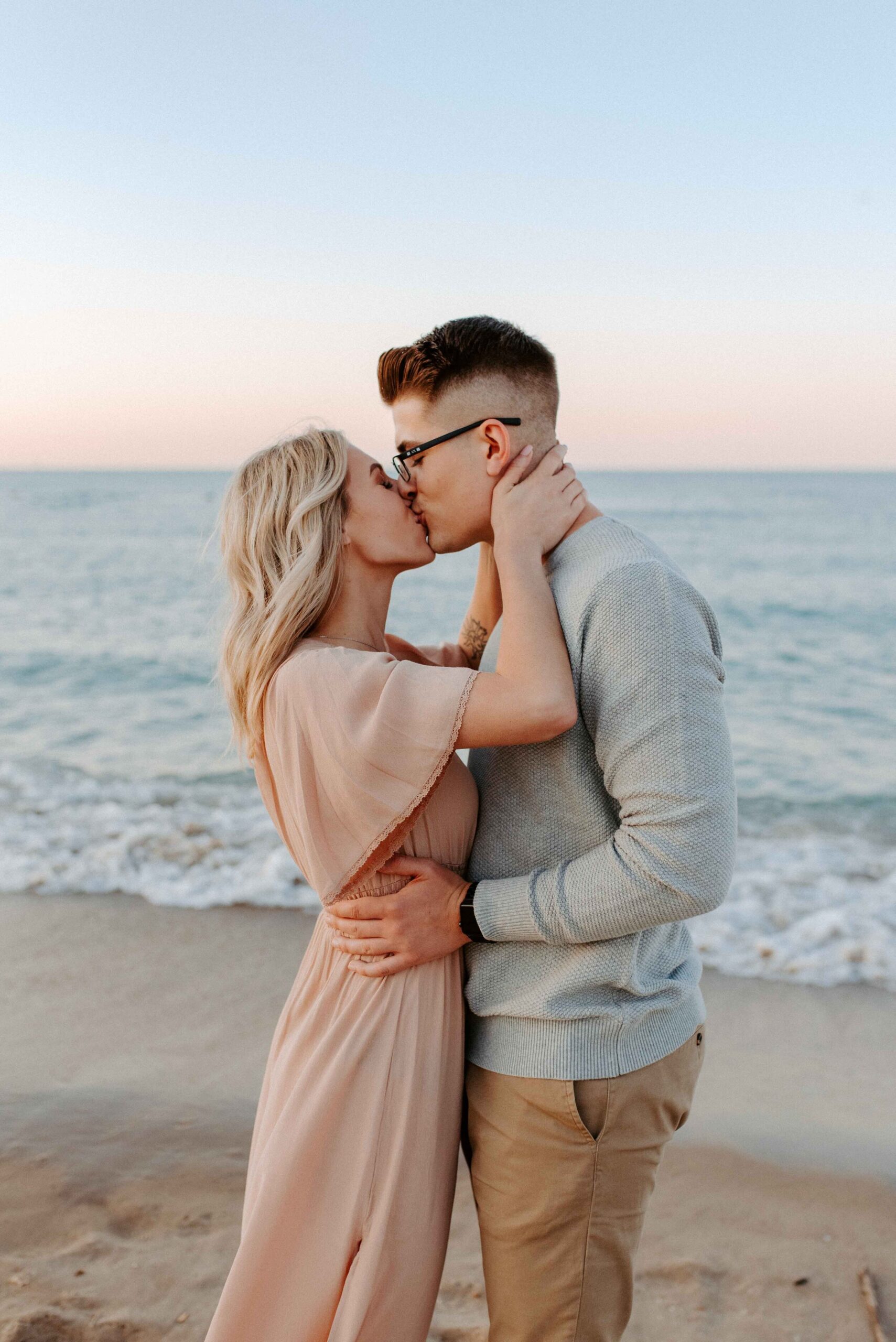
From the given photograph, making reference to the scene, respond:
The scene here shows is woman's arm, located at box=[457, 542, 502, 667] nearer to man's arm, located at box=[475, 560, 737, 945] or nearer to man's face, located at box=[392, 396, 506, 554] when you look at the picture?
man's face, located at box=[392, 396, 506, 554]

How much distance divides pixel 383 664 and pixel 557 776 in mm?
406

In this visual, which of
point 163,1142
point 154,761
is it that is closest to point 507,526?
point 163,1142

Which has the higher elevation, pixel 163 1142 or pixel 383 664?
pixel 383 664

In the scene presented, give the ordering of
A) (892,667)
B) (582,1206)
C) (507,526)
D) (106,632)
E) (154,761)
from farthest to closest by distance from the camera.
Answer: (106,632) < (892,667) < (154,761) < (507,526) < (582,1206)

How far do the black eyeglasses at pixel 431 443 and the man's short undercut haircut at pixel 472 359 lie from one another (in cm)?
3

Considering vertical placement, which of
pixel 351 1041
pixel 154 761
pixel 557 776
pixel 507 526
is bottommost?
pixel 154 761

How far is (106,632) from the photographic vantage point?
52.0ft

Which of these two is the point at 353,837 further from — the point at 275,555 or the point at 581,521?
the point at 581,521

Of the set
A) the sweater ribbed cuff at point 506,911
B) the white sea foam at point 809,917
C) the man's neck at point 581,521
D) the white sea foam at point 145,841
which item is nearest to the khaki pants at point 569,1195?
the sweater ribbed cuff at point 506,911

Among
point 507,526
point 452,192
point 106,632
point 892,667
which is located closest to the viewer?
point 507,526

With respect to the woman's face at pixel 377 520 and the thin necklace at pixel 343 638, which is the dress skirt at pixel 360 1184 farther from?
the woman's face at pixel 377 520

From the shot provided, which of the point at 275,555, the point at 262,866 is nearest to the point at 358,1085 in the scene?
the point at 275,555

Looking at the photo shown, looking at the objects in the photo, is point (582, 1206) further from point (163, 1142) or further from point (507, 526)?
point (163, 1142)

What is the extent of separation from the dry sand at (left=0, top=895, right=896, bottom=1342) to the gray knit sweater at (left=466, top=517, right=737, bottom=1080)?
1.48m
